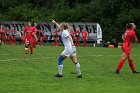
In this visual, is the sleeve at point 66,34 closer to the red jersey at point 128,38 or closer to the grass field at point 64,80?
the grass field at point 64,80

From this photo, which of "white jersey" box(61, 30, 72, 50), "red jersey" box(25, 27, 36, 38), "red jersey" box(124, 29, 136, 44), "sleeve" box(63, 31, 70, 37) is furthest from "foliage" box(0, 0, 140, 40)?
"sleeve" box(63, 31, 70, 37)

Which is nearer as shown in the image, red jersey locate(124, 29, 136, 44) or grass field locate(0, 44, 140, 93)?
grass field locate(0, 44, 140, 93)

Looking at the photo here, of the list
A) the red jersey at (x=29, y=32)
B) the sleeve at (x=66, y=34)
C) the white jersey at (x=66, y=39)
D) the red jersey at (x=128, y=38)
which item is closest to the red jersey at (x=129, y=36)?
the red jersey at (x=128, y=38)

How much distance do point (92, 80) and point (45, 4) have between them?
5696 centimetres

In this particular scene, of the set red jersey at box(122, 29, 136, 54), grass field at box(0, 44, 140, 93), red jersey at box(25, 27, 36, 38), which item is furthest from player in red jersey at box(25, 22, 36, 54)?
red jersey at box(122, 29, 136, 54)

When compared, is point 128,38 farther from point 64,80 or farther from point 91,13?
point 91,13

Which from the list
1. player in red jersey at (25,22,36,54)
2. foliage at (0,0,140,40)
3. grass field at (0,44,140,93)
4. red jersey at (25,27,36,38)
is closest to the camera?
grass field at (0,44,140,93)

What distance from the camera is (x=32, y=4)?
74188mm

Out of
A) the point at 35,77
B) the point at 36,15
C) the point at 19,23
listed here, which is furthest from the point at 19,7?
the point at 35,77

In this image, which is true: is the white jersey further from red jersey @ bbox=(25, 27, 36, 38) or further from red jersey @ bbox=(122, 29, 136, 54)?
red jersey @ bbox=(25, 27, 36, 38)

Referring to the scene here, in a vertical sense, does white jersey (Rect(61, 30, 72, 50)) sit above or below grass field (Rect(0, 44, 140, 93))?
above

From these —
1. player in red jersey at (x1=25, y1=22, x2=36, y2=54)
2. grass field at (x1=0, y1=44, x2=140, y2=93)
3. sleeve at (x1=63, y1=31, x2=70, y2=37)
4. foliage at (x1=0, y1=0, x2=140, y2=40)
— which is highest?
foliage at (x1=0, y1=0, x2=140, y2=40)

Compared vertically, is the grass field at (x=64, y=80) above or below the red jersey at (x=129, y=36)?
below

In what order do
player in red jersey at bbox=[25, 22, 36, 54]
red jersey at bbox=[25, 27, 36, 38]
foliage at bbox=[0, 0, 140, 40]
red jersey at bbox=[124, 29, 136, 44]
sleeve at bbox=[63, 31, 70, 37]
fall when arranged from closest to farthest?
sleeve at bbox=[63, 31, 70, 37] → red jersey at bbox=[124, 29, 136, 44] → player in red jersey at bbox=[25, 22, 36, 54] → red jersey at bbox=[25, 27, 36, 38] → foliage at bbox=[0, 0, 140, 40]
